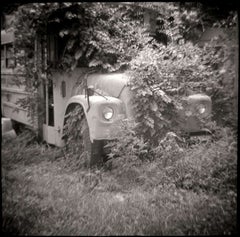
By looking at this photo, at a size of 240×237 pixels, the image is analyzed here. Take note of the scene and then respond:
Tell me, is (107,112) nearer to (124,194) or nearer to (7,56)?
(124,194)

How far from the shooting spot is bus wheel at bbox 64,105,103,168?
4262mm

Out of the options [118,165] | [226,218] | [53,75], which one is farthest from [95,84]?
[226,218]

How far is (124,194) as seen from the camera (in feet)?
11.6

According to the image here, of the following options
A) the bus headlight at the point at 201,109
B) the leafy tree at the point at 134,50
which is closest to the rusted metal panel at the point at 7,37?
the leafy tree at the point at 134,50

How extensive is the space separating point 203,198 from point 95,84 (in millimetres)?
2267

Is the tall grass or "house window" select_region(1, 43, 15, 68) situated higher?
"house window" select_region(1, 43, 15, 68)

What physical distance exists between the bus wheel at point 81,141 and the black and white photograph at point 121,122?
0.01 m

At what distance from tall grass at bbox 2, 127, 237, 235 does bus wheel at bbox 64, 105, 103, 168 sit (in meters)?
0.19

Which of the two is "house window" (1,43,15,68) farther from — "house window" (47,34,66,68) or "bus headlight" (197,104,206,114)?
"bus headlight" (197,104,206,114)

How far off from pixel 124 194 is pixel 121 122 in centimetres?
85

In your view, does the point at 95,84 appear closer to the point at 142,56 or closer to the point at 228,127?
the point at 142,56

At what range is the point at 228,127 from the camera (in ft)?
11.1

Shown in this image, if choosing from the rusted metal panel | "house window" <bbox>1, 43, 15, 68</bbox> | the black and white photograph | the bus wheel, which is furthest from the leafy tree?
"house window" <bbox>1, 43, 15, 68</bbox>

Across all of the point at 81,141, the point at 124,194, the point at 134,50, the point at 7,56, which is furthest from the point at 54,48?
the point at 124,194
